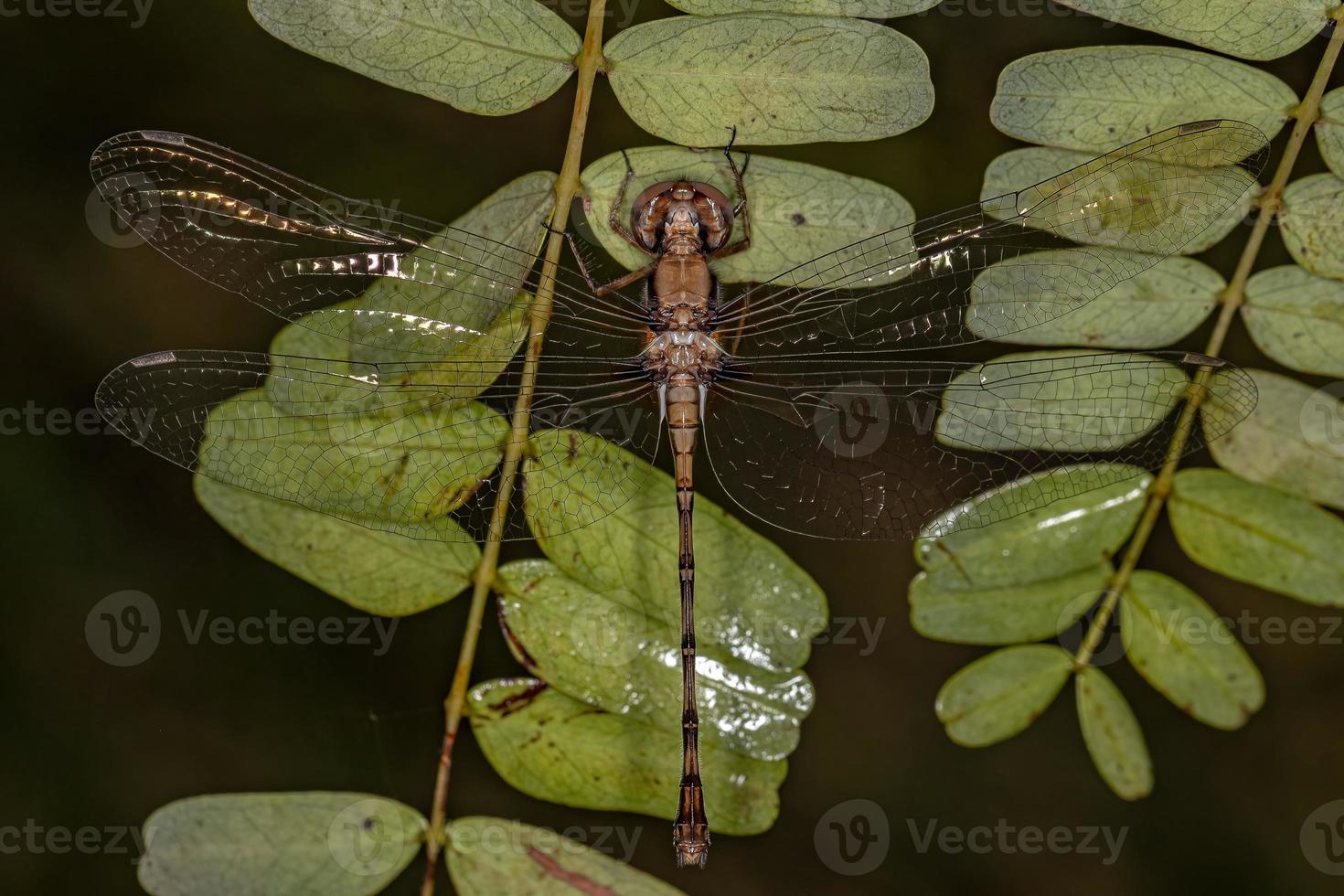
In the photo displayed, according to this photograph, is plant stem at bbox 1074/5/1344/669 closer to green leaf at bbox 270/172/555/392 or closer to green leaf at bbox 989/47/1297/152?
green leaf at bbox 989/47/1297/152

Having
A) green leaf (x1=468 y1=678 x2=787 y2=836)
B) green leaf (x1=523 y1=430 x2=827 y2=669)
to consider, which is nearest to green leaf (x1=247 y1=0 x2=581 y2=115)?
green leaf (x1=523 y1=430 x2=827 y2=669)

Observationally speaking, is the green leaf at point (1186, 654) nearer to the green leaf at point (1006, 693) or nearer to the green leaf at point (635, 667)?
the green leaf at point (1006, 693)

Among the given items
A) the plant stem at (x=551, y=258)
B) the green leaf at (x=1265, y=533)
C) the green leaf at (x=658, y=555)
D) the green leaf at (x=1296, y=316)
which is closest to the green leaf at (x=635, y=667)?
the green leaf at (x=658, y=555)

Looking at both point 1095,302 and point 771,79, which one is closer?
point 771,79

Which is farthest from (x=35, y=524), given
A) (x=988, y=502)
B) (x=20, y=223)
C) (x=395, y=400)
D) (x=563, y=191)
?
(x=988, y=502)

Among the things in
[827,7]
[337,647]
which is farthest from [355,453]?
[827,7]

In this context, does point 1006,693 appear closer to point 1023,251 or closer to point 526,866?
point 1023,251
